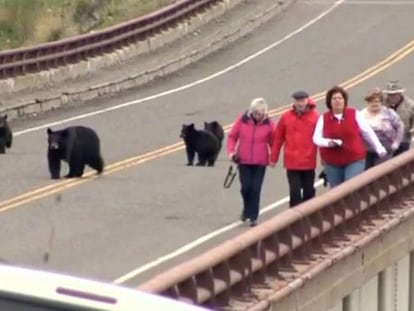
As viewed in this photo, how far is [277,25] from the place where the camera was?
40.9 m

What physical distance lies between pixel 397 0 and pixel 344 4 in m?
1.73

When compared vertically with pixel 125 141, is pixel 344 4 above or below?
above

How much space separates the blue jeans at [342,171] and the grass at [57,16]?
2282 centimetres

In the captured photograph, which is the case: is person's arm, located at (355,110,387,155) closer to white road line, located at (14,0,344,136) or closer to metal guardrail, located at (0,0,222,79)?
white road line, located at (14,0,344,136)

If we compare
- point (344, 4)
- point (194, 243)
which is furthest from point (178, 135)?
point (344, 4)

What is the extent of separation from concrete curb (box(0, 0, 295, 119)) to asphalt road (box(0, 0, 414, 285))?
0.80 feet

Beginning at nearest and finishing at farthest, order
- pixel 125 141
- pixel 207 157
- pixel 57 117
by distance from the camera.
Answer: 1. pixel 207 157
2. pixel 125 141
3. pixel 57 117

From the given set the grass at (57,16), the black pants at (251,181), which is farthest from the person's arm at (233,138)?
the grass at (57,16)

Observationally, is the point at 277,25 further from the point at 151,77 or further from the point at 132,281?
the point at 132,281

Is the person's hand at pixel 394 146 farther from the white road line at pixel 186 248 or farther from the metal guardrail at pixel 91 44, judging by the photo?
the metal guardrail at pixel 91 44

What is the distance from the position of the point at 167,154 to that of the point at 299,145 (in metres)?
8.20

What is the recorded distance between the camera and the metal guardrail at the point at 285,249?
31.5ft

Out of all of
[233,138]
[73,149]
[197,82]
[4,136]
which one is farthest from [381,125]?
[197,82]

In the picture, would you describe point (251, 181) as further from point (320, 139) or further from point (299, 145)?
point (320, 139)
